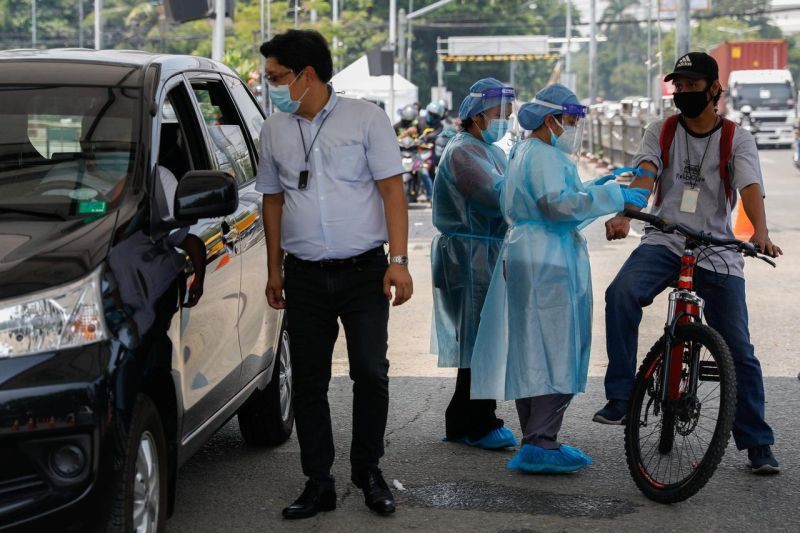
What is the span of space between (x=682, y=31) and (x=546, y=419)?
17011 mm

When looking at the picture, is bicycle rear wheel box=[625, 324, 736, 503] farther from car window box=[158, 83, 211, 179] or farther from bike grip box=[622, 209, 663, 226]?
car window box=[158, 83, 211, 179]

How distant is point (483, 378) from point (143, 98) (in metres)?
2.08

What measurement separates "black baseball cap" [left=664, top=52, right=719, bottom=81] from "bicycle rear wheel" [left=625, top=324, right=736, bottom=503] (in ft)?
3.53

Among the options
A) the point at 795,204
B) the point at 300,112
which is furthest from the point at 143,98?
the point at 795,204

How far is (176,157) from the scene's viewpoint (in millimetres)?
5578

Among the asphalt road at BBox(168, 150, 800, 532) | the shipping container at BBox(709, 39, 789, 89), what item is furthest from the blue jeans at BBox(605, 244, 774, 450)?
the shipping container at BBox(709, 39, 789, 89)

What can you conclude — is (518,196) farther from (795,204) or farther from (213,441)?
(795,204)

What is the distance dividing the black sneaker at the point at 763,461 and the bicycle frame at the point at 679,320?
56cm

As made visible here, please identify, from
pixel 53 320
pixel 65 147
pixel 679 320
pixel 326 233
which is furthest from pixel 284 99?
pixel 679 320

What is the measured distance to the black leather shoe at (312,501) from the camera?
5.39 meters

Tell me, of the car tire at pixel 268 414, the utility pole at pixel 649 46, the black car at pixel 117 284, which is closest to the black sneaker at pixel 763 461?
the car tire at pixel 268 414

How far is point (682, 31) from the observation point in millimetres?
22172

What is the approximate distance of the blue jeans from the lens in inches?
235

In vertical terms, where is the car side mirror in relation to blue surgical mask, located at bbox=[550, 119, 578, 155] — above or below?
below
